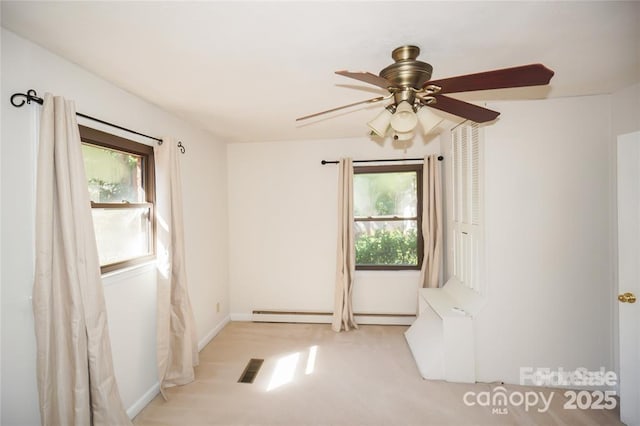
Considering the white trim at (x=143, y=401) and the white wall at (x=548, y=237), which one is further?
the white wall at (x=548, y=237)

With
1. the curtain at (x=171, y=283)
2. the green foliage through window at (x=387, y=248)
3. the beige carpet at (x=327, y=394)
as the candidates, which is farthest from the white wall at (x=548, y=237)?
the curtain at (x=171, y=283)

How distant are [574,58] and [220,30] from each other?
2118 millimetres

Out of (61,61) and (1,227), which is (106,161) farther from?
(1,227)

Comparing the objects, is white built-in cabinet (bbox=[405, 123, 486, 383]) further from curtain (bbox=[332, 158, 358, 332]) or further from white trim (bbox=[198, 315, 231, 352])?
white trim (bbox=[198, 315, 231, 352])

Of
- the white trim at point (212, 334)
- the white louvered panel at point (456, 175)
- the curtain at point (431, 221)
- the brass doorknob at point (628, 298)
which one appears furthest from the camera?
the curtain at point (431, 221)

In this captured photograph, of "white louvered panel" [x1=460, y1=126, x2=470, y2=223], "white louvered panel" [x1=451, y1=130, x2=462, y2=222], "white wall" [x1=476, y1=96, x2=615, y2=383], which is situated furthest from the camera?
"white louvered panel" [x1=451, y1=130, x2=462, y2=222]

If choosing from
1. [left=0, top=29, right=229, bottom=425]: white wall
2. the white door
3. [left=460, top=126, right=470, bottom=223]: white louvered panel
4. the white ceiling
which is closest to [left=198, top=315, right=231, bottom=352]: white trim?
[left=0, top=29, right=229, bottom=425]: white wall

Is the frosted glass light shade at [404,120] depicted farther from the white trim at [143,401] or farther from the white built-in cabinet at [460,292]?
the white trim at [143,401]

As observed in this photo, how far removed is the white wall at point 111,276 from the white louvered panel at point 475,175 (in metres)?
2.88

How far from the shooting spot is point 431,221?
3.73 metres

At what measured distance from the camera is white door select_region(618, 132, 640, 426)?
6.61 ft

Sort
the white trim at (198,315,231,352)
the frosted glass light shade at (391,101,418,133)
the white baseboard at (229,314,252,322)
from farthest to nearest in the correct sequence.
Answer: the white baseboard at (229,314,252,322) < the white trim at (198,315,231,352) < the frosted glass light shade at (391,101,418,133)

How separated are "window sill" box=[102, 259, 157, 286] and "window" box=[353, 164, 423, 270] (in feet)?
8.26

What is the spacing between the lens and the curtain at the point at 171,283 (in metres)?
2.52
